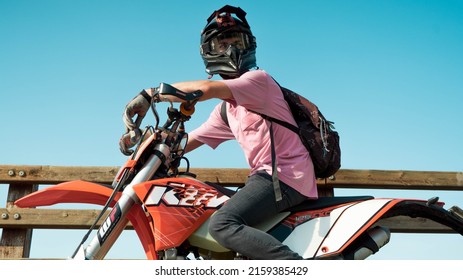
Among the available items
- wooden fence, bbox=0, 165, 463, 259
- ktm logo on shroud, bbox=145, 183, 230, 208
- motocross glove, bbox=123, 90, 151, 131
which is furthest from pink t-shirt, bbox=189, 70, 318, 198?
wooden fence, bbox=0, 165, 463, 259

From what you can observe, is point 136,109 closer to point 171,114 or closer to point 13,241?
point 171,114

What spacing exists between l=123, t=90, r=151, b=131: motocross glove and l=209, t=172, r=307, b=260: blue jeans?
0.67 meters

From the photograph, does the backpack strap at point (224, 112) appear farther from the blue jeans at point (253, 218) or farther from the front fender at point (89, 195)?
the front fender at point (89, 195)

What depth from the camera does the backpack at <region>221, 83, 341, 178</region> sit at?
3041mm

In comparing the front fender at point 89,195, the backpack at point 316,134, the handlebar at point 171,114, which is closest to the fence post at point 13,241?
the front fender at point 89,195

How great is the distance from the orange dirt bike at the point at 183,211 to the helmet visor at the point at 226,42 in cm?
67

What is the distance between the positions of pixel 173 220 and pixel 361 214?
1030 mm

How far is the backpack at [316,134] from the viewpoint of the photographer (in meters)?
3.04

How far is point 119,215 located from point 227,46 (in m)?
1.29

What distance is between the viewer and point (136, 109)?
2.70 m

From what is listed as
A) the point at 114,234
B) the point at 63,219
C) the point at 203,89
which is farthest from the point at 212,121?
the point at 63,219

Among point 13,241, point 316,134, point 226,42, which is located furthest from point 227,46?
point 13,241
